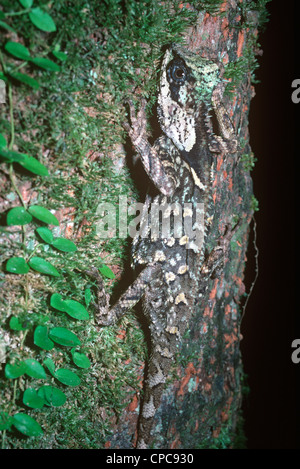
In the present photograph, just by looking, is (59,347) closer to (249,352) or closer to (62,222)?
(62,222)

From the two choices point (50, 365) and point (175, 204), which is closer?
point (50, 365)

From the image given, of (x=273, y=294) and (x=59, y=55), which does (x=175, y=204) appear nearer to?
(x=59, y=55)

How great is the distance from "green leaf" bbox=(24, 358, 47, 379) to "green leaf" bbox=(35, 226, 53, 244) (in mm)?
756

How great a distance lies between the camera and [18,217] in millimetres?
1870

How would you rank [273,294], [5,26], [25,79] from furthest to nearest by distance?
[273,294], [25,79], [5,26]

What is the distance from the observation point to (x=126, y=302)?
8.26ft

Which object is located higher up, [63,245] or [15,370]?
[63,245]

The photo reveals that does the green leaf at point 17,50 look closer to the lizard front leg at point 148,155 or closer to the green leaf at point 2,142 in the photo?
the green leaf at point 2,142

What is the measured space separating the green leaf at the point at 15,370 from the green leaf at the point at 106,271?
803 mm

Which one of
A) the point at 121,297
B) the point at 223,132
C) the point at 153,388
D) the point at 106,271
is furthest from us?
the point at 223,132

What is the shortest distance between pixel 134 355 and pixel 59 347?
716 millimetres

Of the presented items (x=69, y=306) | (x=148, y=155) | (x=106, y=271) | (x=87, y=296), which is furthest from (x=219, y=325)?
(x=148, y=155)

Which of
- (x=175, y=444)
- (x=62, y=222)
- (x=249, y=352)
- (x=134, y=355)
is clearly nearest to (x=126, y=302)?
(x=134, y=355)

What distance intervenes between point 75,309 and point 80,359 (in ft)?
1.29
